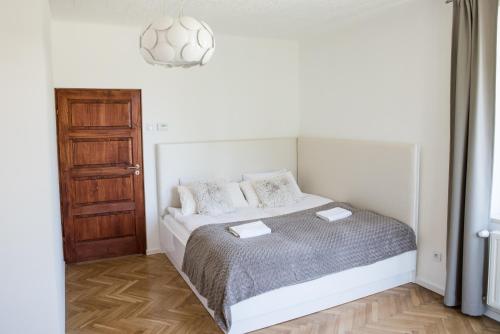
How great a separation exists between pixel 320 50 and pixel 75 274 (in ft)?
12.1

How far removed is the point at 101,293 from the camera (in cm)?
362

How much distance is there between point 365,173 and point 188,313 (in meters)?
2.20

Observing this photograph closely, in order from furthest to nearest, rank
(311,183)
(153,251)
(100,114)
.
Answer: (311,183) → (153,251) → (100,114)

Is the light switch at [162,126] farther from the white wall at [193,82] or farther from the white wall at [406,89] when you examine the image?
the white wall at [406,89]

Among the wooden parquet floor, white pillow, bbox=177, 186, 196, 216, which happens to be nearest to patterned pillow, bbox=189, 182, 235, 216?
white pillow, bbox=177, 186, 196, 216

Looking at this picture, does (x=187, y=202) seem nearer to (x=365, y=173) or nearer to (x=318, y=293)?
(x=318, y=293)

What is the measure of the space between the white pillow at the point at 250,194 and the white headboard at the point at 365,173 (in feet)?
2.79

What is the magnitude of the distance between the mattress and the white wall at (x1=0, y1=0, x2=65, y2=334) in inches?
56.7

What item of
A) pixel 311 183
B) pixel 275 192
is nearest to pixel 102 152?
pixel 275 192

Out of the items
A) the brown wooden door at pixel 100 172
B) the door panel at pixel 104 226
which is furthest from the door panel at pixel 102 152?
the door panel at pixel 104 226

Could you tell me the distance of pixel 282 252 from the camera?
3.04 metres

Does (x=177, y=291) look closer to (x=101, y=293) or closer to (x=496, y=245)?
(x=101, y=293)

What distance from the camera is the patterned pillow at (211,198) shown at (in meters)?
4.09

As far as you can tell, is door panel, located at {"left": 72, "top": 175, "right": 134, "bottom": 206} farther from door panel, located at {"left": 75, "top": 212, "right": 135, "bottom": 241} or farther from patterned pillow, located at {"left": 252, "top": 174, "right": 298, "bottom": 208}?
patterned pillow, located at {"left": 252, "top": 174, "right": 298, "bottom": 208}
